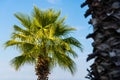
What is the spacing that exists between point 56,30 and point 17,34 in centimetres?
218

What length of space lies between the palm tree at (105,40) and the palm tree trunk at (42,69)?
12960 millimetres

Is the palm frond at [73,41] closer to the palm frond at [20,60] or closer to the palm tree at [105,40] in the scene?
the palm frond at [20,60]

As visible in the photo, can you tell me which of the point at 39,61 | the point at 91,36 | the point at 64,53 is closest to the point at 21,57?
the point at 39,61

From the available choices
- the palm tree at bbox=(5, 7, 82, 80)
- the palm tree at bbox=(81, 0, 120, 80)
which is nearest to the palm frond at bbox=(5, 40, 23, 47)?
the palm tree at bbox=(5, 7, 82, 80)

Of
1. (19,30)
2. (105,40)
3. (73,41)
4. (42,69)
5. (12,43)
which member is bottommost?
(105,40)

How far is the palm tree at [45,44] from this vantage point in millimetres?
16406

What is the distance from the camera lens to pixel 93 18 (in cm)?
345

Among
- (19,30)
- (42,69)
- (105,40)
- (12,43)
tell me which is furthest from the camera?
(19,30)

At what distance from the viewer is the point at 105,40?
321 cm

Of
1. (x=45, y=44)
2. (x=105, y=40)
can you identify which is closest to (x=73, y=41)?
(x=45, y=44)

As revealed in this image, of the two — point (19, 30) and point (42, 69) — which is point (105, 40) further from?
point (19, 30)

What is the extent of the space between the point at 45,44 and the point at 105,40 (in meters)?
13.7

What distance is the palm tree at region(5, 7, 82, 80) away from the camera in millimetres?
16406

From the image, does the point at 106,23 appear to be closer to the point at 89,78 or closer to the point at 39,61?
the point at 89,78
